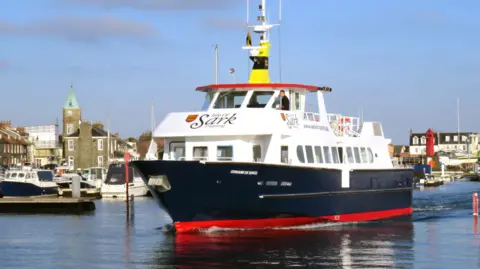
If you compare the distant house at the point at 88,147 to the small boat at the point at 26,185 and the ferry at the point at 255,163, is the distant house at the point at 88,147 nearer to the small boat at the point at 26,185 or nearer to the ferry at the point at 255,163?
the small boat at the point at 26,185

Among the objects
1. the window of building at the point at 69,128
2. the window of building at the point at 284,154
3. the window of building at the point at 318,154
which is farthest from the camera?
the window of building at the point at 69,128

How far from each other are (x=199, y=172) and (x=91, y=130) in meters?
87.5

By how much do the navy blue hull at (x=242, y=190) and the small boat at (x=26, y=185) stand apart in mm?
31724

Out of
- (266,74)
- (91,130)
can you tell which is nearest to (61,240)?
(266,74)

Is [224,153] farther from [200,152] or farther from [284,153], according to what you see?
[284,153]

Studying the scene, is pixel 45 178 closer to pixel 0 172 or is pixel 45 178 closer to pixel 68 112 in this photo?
pixel 0 172

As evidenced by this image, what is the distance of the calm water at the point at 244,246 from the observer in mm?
24578

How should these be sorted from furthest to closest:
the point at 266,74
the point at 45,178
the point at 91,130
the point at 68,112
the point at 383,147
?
the point at 68,112, the point at 91,130, the point at 45,178, the point at 383,147, the point at 266,74

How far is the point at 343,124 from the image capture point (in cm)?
3625

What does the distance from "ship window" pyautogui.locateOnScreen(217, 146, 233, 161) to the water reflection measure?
249 cm

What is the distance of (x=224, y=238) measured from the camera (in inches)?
1156

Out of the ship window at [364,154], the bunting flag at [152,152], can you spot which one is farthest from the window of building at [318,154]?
the bunting flag at [152,152]

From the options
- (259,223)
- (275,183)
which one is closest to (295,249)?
(275,183)

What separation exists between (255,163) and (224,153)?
1557 mm
